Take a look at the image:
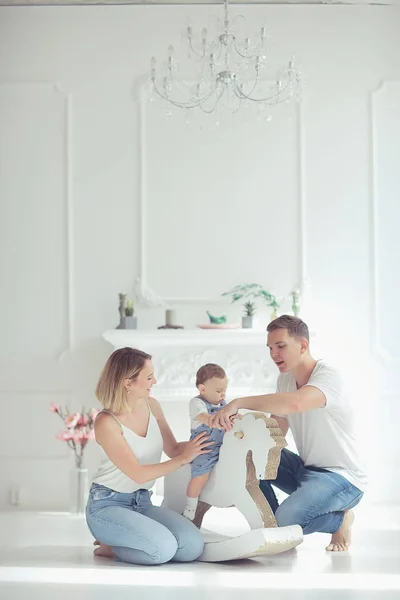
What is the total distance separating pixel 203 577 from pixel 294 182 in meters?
3.60

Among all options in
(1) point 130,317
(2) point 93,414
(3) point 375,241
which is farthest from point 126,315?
(3) point 375,241

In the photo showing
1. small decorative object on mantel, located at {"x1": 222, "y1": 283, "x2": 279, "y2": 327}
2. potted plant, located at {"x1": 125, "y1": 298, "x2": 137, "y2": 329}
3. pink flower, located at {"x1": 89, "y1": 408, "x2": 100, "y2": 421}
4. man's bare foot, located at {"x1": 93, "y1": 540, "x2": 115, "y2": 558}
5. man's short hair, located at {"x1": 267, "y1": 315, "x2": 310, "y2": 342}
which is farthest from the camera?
small decorative object on mantel, located at {"x1": 222, "y1": 283, "x2": 279, "y2": 327}

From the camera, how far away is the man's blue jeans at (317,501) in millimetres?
4109

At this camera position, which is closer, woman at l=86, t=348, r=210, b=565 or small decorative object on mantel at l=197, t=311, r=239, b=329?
woman at l=86, t=348, r=210, b=565

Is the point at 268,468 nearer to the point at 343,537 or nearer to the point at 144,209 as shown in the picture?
the point at 343,537

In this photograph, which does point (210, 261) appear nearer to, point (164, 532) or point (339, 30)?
point (339, 30)

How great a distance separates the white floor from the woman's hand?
0.46 metres

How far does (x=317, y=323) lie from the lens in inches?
252

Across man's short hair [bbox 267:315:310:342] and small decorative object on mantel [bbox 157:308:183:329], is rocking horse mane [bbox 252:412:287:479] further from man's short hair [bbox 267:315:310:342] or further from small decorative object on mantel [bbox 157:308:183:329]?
small decorative object on mantel [bbox 157:308:183:329]

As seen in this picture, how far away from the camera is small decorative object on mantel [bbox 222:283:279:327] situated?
627 cm

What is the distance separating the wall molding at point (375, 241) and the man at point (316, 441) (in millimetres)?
2159

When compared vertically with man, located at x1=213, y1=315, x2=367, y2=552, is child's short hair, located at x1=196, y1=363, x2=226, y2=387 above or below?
above

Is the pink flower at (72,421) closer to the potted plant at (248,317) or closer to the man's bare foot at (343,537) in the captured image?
the potted plant at (248,317)

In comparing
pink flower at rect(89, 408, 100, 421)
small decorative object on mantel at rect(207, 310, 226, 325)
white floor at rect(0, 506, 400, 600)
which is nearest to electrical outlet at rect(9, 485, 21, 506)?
pink flower at rect(89, 408, 100, 421)
